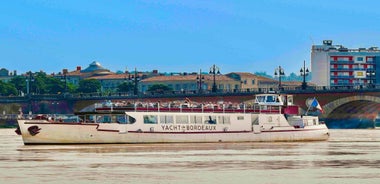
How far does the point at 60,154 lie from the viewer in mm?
60000

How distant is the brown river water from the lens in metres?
45.1

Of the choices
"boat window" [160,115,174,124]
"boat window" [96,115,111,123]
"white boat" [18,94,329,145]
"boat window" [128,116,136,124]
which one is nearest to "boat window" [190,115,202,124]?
"white boat" [18,94,329,145]

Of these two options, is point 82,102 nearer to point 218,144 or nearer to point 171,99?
point 171,99

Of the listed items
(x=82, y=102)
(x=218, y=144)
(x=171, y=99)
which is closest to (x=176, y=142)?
(x=218, y=144)

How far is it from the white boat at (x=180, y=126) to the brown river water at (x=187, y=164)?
1422mm

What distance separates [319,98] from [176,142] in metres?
79.4

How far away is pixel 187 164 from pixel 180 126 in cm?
2194

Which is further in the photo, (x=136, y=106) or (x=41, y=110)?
(x=41, y=110)

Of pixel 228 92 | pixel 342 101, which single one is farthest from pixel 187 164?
pixel 228 92

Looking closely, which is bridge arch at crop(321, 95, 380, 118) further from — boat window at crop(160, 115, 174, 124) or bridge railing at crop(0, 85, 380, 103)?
boat window at crop(160, 115, 174, 124)

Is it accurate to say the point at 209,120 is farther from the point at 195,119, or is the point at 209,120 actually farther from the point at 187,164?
the point at 187,164

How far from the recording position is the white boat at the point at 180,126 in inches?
2776

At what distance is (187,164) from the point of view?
52719mm

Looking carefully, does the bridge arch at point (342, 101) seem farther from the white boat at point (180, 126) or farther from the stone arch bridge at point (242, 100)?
the white boat at point (180, 126)
